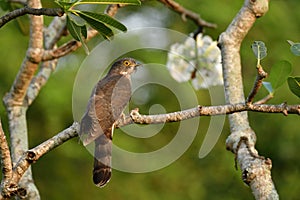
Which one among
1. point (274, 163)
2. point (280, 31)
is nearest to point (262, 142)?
point (274, 163)

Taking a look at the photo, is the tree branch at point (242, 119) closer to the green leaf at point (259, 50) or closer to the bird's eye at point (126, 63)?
the green leaf at point (259, 50)

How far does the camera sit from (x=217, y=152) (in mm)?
8141

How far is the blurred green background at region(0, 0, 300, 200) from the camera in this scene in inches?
289

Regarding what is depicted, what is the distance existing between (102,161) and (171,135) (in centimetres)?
576

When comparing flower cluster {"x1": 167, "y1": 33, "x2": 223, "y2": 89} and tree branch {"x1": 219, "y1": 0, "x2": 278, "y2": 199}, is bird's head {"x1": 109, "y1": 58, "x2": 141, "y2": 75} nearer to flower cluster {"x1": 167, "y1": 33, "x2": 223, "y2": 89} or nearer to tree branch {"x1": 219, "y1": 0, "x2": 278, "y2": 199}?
flower cluster {"x1": 167, "y1": 33, "x2": 223, "y2": 89}

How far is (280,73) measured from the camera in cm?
235

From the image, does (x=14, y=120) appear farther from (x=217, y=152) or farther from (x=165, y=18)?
(x=165, y=18)

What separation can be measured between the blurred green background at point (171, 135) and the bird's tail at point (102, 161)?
412 centimetres

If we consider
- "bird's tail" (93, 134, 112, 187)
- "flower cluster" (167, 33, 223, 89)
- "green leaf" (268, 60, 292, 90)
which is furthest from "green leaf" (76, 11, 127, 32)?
"flower cluster" (167, 33, 223, 89)

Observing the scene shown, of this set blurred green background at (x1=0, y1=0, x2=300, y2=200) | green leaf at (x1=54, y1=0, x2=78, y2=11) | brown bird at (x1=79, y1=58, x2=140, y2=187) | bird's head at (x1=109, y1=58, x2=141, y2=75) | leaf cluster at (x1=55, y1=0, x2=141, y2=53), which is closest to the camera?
green leaf at (x1=54, y1=0, x2=78, y2=11)

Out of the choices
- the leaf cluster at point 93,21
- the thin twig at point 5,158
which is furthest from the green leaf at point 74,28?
the thin twig at point 5,158

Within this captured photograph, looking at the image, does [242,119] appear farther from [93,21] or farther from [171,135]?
[171,135]

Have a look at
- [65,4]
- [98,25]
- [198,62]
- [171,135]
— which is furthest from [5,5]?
[171,135]

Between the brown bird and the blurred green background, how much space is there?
3.71m
